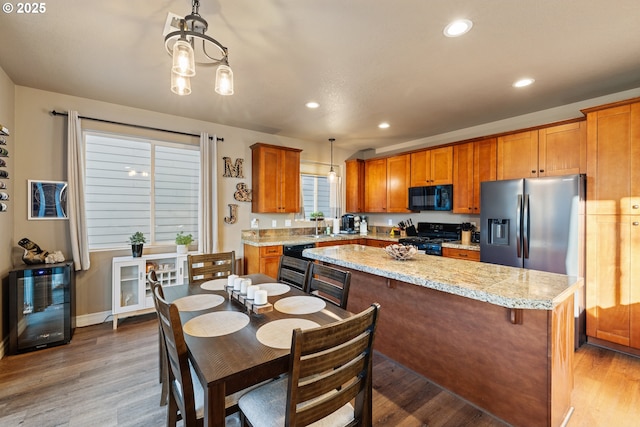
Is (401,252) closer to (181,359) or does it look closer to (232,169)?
(181,359)

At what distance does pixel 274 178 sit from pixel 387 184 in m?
2.11

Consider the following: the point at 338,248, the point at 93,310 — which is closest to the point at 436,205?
the point at 338,248

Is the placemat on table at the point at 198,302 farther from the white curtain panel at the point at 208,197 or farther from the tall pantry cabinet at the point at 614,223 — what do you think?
the tall pantry cabinet at the point at 614,223

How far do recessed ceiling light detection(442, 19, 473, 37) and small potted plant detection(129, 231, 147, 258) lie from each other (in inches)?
150

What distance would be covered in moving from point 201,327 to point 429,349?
1651 mm

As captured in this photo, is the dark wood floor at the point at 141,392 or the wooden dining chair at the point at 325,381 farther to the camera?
the dark wood floor at the point at 141,392

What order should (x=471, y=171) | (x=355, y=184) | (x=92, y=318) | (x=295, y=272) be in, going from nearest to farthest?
(x=295, y=272) → (x=92, y=318) → (x=471, y=171) → (x=355, y=184)

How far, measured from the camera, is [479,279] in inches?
69.1

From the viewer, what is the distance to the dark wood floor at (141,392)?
1798mm

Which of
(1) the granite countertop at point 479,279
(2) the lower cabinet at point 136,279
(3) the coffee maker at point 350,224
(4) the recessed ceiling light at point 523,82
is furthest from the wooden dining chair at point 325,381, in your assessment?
(3) the coffee maker at point 350,224

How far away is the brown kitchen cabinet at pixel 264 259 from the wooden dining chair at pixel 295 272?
5.01ft

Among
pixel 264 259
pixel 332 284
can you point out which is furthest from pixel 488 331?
pixel 264 259

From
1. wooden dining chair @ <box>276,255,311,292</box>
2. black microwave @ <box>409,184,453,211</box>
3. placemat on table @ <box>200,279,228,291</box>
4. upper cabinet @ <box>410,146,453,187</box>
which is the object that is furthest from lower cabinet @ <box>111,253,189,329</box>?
upper cabinet @ <box>410,146,453,187</box>

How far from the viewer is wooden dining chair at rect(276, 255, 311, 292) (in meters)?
2.18
